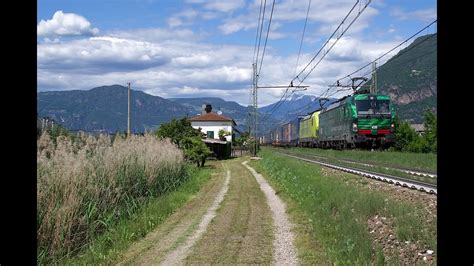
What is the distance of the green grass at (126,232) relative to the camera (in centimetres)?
931

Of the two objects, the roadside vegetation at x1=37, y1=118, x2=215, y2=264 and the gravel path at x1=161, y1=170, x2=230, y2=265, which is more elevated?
the roadside vegetation at x1=37, y1=118, x2=215, y2=264

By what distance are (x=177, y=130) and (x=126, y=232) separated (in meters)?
32.4

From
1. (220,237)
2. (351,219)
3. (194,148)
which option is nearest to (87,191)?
(220,237)

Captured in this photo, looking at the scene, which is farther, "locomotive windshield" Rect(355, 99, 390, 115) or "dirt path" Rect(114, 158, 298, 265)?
"locomotive windshield" Rect(355, 99, 390, 115)

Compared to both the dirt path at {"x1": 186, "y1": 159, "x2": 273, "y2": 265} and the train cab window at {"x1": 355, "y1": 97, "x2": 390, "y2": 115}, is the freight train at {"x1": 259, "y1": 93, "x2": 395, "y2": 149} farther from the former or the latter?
the dirt path at {"x1": 186, "y1": 159, "x2": 273, "y2": 265}

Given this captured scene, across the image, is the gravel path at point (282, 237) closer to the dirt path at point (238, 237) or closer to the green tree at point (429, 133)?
the dirt path at point (238, 237)

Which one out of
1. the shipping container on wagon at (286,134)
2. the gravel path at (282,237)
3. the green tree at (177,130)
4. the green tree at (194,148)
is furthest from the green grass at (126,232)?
the shipping container on wagon at (286,134)

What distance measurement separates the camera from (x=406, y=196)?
44.2 ft

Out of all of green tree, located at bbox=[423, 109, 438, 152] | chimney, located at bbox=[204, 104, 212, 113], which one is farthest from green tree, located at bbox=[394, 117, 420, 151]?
chimney, located at bbox=[204, 104, 212, 113]

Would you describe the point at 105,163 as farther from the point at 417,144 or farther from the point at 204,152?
the point at 417,144

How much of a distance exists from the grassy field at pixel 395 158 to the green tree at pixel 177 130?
36.0ft

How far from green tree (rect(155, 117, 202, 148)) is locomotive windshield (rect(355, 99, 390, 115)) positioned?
13.7 meters

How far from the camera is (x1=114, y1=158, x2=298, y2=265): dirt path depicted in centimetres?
947
